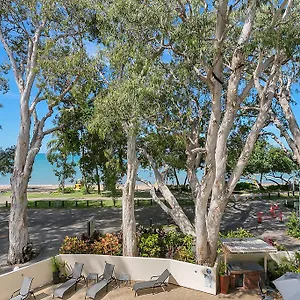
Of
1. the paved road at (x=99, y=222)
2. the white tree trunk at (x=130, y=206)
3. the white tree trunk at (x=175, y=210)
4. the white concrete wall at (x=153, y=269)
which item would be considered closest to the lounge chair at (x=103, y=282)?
the white concrete wall at (x=153, y=269)

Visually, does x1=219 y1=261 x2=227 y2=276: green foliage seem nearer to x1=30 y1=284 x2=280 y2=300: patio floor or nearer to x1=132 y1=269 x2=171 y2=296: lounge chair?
x1=30 y1=284 x2=280 y2=300: patio floor

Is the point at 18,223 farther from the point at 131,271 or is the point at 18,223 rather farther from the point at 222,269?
the point at 222,269

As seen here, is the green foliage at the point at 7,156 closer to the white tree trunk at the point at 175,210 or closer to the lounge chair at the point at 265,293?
the white tree trunk at the point at 175,210

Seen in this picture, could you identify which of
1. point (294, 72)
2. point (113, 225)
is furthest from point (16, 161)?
point (294, 72)

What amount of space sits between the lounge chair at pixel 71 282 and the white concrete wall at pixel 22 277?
0.85 m

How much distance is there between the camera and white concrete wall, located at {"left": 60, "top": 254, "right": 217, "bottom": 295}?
34.0ft

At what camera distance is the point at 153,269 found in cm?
1128

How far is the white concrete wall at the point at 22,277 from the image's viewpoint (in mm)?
9781

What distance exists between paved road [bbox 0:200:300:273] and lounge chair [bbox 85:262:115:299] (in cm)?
438

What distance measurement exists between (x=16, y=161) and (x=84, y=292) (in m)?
6.55

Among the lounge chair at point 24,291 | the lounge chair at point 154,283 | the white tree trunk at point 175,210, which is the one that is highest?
the white tree trunk at point 175,210

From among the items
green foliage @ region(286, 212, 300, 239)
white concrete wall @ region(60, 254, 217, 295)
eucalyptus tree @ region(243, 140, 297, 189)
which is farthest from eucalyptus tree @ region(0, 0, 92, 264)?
eucalyptus tree @ region(243, 140, 297, 189)

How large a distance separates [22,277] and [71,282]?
154 centimetres

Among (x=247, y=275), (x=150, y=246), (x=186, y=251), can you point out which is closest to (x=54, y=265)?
(x=150, y=246)
